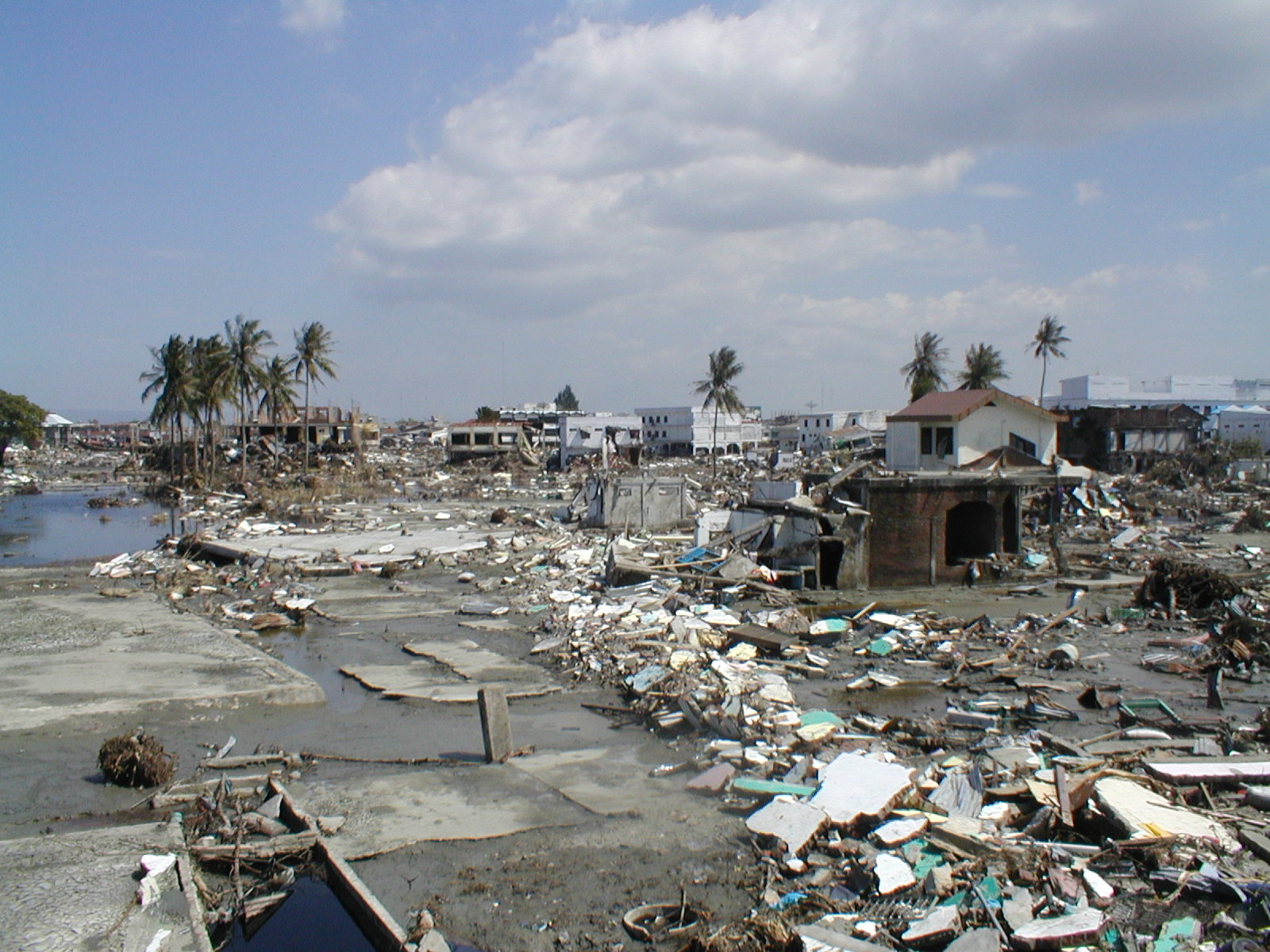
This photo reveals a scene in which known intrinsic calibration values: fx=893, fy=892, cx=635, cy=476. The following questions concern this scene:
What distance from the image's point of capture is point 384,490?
4684cm

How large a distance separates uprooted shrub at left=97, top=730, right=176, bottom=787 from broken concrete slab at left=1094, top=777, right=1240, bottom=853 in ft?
27.4

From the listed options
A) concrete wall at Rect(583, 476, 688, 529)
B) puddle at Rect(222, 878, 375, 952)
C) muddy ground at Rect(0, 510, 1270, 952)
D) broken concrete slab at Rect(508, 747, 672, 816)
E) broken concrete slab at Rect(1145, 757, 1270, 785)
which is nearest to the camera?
puddle at Rect(222, 878, 375, 952)

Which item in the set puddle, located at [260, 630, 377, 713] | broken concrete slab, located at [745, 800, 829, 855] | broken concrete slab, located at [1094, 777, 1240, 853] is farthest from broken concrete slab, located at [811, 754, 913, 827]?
puddle, located at [260, 630, 377, 713]

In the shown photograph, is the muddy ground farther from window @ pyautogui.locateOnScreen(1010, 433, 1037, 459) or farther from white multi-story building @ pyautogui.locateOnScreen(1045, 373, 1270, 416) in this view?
white multi-story building @ pyautogui.locateOnScreen(1045, 373, 1270, 416)

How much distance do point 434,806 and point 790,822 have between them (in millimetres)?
3217

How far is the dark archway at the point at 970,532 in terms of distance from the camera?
22.2 meters

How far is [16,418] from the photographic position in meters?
64.5

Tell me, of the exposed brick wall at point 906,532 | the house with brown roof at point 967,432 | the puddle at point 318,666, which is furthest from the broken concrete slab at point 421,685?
the house with brown roof at point 967,432

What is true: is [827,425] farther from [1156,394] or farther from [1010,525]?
[1010,525]

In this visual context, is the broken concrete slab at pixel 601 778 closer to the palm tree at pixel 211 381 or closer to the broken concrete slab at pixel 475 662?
the broken concrete slab at pixel 475 662

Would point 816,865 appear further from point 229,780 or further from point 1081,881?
point 229,780

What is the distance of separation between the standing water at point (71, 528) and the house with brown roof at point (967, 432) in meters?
25.7

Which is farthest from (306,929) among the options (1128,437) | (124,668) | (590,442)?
(590,442)

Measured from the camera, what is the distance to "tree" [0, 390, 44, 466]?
2504 inches
